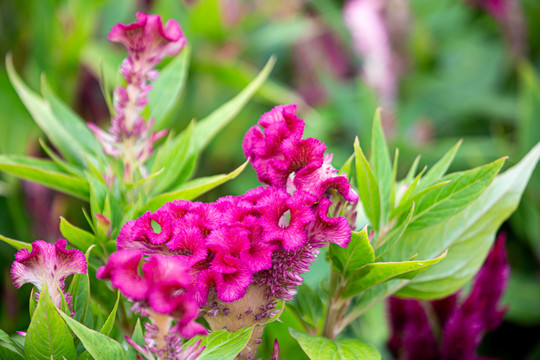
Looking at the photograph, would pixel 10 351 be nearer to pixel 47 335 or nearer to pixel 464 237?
pixel 47 335

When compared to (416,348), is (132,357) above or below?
above

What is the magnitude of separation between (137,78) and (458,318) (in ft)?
1.63

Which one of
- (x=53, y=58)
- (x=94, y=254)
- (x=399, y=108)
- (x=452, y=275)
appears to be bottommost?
(x=399, y=108)

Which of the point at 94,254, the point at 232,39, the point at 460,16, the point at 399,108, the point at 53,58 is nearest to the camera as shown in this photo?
the point at 94,254

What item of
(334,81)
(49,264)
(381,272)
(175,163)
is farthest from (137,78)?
(334,81)

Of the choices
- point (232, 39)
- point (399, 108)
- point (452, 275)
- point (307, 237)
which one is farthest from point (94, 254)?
point (399, 108)

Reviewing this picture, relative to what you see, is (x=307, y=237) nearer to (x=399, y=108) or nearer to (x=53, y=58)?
(x=53, y=58)

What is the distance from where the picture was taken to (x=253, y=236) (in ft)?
1.67

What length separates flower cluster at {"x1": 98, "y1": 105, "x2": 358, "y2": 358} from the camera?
49 centimetres

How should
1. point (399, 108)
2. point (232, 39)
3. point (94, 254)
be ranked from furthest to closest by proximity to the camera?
1. point (399, 108)
2. point (232, 39)
3. point (94, 254)

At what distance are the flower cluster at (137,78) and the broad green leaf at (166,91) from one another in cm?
6

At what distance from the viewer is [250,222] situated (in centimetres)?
51

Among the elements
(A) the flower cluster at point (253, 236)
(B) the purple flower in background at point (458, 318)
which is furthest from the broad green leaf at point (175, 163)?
(B) the purple flower in background at point (458, 318)

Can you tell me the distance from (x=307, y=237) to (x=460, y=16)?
2.06 meters
